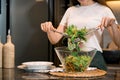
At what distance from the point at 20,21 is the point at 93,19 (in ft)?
4.16

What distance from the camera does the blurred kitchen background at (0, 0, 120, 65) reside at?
312cm

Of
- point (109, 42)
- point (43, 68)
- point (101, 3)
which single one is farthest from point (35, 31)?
point (43, 68)

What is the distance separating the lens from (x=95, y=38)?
6.63 feet

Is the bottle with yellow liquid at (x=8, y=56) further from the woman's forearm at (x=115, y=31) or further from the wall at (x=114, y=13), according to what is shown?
the wall at (x=114, y=13)

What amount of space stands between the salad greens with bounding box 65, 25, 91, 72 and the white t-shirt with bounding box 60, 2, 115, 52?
0.37m

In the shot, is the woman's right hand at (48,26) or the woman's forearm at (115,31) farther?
the woman's forearm at (115,31)

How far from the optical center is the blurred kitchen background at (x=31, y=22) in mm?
3115

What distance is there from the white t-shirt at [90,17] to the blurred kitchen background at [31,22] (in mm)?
995

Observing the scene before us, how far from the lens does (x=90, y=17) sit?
207 cm

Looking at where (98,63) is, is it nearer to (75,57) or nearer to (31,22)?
(75,57)

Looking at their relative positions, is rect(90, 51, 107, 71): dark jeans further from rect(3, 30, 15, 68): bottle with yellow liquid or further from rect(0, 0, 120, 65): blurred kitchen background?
rect(0, 0, 120, 65): blurred kitchen background

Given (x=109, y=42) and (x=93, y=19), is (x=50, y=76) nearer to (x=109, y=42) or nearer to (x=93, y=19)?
(x=93, y=19)

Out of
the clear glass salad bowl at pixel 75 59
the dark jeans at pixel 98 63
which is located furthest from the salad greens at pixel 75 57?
the dark jeans at pixel 98 63

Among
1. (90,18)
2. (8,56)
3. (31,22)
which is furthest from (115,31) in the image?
(31,22)
